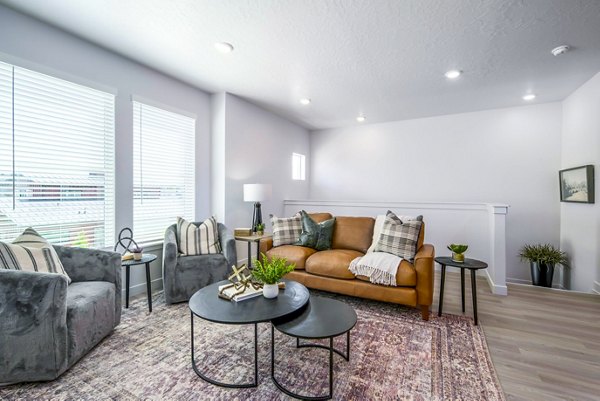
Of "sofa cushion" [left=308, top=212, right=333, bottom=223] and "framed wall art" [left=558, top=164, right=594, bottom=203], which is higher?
"framed wall art" [left=558, top=164, right=594, bottom=203]

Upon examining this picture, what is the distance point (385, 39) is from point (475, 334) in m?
2.73

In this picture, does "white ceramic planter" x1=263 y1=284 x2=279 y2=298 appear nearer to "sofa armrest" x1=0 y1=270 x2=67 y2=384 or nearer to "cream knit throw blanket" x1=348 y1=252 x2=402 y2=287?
"cream knit throw blanket" x1=348 y1=252 x2=402 y2=287

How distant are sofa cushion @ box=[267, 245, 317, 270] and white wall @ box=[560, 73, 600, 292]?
3.42 metres

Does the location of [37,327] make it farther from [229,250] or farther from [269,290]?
[229,250]

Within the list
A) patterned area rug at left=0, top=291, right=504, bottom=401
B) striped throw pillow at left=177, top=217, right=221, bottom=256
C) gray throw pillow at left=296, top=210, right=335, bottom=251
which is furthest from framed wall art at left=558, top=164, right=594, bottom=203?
striped throw pillow at left=177, top=217, right=221, bottom=256

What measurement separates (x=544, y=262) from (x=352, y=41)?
13.4 ft

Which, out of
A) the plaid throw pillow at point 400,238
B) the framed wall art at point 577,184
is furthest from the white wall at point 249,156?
the framed wall art at point 577,184

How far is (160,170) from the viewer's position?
3.53 meters


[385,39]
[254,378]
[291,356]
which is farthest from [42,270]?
[385,39]

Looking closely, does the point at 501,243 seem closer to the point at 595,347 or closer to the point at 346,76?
the point at 595,347

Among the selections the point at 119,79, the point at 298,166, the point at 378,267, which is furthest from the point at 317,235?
the point at 298,166

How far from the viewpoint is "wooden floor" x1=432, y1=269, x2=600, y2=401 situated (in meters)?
1.74

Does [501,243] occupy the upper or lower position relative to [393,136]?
lower

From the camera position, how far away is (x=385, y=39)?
2.59m
